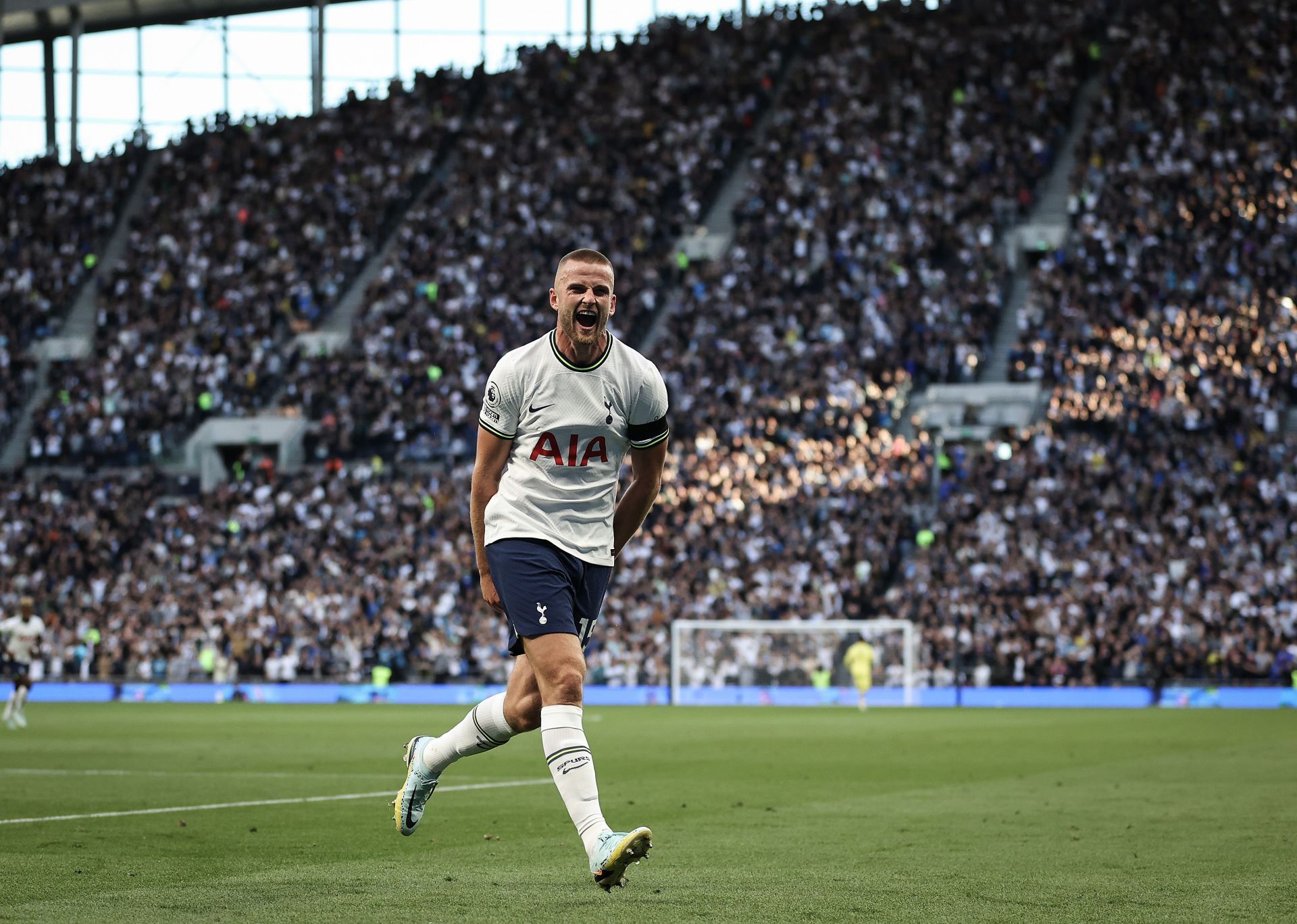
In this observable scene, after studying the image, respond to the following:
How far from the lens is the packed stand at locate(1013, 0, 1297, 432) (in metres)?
38.2

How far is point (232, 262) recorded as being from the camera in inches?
2024

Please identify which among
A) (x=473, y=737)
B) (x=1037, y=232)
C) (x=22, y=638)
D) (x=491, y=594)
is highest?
(x=1037, y=232)

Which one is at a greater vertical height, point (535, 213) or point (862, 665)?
point (535, 213)

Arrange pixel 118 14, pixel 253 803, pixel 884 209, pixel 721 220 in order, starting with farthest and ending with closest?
pixel 118 14
pixel 721 220
pixel 884 209
pixel 253 803

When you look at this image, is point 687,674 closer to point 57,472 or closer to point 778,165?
point 778,165

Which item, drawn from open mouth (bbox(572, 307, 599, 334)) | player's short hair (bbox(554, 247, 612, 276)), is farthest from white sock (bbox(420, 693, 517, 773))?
player's short hair (bbox(554, 247, 612, 276))

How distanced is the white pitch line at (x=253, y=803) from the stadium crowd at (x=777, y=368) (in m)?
21.9

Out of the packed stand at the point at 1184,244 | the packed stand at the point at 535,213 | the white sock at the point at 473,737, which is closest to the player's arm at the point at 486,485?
the white sock at the point at 473,737

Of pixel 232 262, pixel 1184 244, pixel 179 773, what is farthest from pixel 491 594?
pixel 232 262

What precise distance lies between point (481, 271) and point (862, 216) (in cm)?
1062

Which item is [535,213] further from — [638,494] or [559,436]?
[559,436]

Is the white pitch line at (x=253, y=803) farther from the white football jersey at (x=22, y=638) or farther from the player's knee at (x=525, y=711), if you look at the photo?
the white football jersey at (x=22, y=638)

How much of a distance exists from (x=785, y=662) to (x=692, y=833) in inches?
1018

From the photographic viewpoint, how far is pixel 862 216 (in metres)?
44.6
